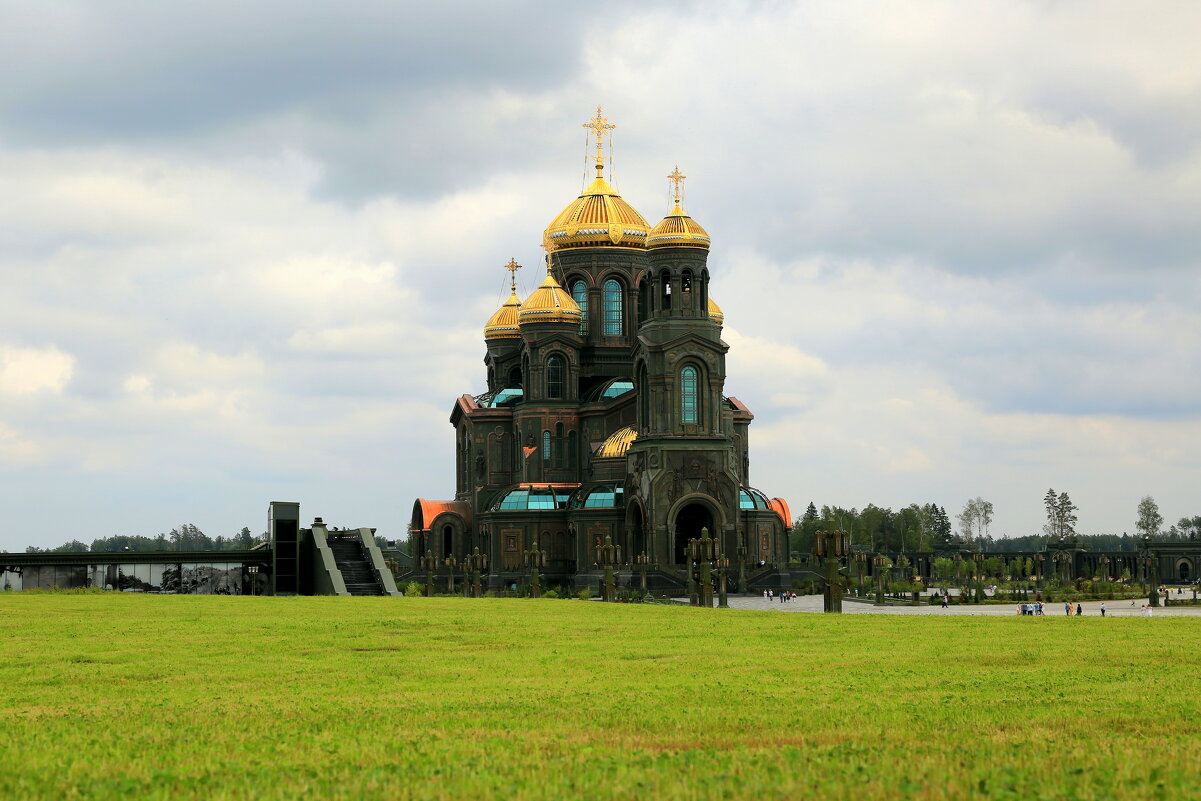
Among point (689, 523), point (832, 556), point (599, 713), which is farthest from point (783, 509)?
point (599, 713)

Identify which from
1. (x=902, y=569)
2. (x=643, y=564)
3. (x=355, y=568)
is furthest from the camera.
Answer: (x=902, y=569)

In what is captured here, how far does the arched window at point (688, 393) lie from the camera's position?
79.4 metres

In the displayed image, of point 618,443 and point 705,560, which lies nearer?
point 705,560

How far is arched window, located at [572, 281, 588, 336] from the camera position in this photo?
91.5m

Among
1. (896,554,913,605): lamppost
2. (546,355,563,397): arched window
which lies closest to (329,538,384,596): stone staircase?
(546,355,563,397): arched window

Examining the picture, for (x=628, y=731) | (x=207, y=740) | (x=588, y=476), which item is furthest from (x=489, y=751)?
(x=588, y=476)

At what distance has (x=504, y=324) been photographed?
314ft

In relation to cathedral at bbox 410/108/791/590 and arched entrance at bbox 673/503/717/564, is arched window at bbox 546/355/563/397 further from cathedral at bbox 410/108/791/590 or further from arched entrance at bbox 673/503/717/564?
arched entrance at bbox 673/503/717/564

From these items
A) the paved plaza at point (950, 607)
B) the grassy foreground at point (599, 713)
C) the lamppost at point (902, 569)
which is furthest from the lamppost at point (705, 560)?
the lamppost at point (902, 569)

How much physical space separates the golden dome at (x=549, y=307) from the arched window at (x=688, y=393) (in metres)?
11.5

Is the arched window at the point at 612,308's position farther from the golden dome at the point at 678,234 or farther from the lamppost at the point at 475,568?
the lamppost at the point at 475,568

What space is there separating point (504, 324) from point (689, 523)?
882 inches

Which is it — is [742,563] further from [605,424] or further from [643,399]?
[605,424]

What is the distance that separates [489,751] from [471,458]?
80636 mm
